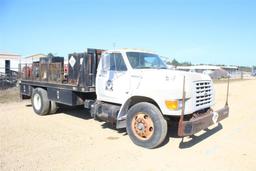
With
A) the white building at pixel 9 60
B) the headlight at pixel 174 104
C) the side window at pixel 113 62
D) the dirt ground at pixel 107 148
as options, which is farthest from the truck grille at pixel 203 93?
the white building at pixel 9 60

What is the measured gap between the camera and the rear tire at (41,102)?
29.7 ft

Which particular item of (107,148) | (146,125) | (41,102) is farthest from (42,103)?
(146,125)

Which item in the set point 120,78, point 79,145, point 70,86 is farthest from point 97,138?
point 70,86

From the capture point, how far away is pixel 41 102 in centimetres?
912

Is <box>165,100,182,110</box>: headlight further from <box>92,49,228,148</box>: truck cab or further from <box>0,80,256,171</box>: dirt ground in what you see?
<box>0,80,256,171</box>: dirt ground

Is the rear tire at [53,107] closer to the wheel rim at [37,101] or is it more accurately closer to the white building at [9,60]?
the wheel rim at [37,101]

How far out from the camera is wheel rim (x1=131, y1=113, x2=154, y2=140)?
5.72 meters

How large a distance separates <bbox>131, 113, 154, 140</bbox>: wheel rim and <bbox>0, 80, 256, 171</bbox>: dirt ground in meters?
0.30

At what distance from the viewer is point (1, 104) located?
1159 cm

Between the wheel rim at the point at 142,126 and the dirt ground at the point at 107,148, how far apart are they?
0.98ft

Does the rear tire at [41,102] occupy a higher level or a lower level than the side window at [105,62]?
lower

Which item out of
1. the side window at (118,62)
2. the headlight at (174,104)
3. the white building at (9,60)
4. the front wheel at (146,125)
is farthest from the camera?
the white building at (9,60)

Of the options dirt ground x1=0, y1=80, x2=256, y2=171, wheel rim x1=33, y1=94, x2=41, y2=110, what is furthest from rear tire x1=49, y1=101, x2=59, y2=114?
dirt ground x1=0, y1=80, x2=256, y2=171

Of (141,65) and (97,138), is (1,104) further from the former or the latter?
(141,65)
